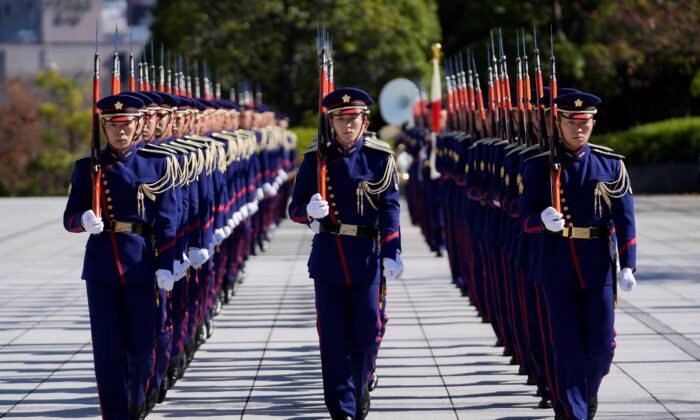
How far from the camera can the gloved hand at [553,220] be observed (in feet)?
23.0

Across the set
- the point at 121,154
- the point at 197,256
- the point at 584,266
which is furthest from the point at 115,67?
the point at 584,266

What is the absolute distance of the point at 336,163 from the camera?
25.0 feet

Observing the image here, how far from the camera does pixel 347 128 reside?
25.0 feet

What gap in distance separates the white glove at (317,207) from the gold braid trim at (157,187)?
0.72 metres

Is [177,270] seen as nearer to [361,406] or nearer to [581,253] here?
[361,406]

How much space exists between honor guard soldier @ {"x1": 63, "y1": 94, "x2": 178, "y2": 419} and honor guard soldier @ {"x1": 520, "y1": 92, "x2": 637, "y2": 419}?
1.85 m

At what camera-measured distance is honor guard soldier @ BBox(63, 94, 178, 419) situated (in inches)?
281

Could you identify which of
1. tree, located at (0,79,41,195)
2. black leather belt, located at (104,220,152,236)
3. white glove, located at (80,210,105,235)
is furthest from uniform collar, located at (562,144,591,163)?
tree, located at (0,79,41,195)

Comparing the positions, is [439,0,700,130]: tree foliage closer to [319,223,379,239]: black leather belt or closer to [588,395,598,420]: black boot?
[319,223,379,239]: black leather belt

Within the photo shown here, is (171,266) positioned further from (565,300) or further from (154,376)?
(565,300)

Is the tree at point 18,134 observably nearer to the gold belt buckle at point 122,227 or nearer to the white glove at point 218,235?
the white glove at point 218,235

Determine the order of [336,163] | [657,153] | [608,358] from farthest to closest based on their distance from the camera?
1. [657,153]
2. [336,163]
3. [608,358]

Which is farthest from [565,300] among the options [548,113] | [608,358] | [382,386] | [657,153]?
[657,153]

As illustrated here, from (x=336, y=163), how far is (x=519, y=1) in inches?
1119
